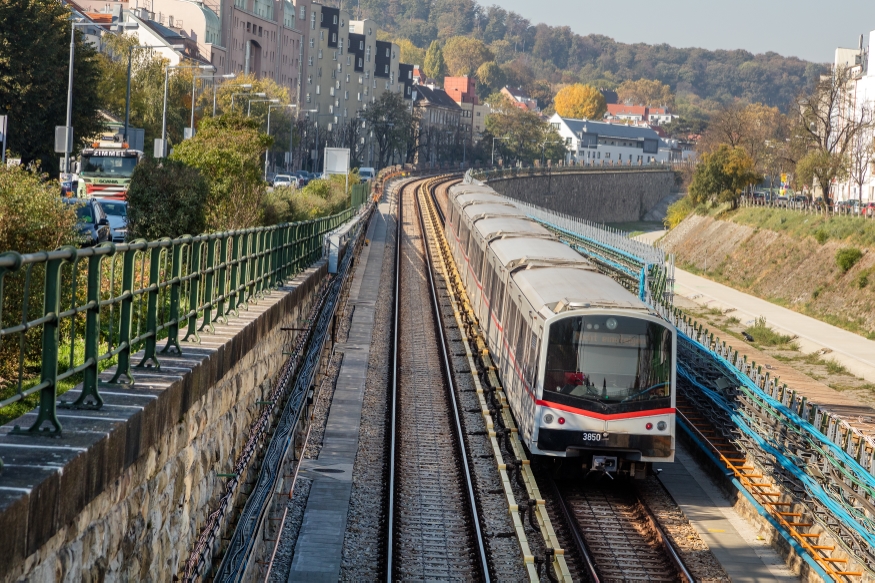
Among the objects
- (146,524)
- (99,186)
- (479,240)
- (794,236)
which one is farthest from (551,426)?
(794,236)

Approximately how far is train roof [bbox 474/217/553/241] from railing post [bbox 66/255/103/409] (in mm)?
19358

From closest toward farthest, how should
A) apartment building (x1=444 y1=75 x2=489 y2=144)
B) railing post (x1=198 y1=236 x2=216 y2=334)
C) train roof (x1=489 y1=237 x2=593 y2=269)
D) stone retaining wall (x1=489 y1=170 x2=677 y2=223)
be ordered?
railing post (x1=198 y1=236 x2=216 y2=334) < train roof (x1=489 y1=237 x2=593 y2=269) < stone retaining wall (x1=489 y1=170 x2=677 y2=223) < apartment building (x1=444 y1=75 x2=489 y2=144)

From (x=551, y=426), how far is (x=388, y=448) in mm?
3467

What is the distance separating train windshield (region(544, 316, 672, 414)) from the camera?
A: 16.1m

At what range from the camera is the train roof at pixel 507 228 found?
26858mm

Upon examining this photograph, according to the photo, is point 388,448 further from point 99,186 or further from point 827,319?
point 827,319

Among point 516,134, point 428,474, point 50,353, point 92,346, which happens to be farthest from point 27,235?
point 516,134

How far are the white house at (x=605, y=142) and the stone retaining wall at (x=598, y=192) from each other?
19922 mm

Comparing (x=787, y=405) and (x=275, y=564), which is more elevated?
(x=787, y=405)

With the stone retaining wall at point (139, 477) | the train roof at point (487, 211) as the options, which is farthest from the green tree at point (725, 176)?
the stone retaining wall at point (139, 477)

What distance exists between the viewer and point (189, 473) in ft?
28.7

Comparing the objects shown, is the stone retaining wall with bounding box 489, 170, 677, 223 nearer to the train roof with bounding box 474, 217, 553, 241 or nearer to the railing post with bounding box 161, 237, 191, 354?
the train roof with bounding box 474, 217, 553, 241

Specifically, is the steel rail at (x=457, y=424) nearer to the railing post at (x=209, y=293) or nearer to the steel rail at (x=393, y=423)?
the steel rail at (x=393, y=423)

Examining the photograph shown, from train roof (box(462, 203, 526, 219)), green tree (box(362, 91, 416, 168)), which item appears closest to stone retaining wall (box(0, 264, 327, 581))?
train roof (box(462, 203, 526, 219))
